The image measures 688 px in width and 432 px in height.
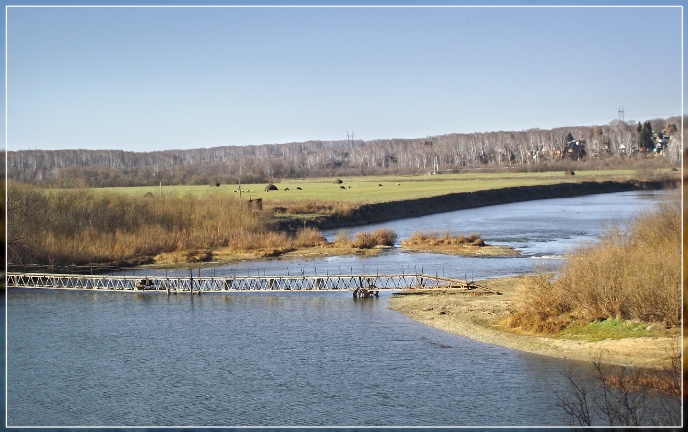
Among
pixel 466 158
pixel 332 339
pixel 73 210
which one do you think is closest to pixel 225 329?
pixel 332 339

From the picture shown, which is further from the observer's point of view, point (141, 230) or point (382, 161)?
point (382, 161)

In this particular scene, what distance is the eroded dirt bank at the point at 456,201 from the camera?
232 ft

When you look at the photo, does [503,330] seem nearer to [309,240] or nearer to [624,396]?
[624,396]

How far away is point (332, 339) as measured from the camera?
2747cm

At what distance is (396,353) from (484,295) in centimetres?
1006

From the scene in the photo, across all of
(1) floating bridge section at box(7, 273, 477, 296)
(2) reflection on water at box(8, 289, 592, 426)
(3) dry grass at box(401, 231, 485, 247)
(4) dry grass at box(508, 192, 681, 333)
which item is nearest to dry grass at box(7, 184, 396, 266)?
(3) dry grass at box(401, 231, 485, 247)

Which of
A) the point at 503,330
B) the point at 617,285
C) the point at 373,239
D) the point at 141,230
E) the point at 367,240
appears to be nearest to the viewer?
the point at 617,285

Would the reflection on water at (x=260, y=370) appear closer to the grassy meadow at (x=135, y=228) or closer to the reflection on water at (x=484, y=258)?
the reflection on water at (x=484, y=258)

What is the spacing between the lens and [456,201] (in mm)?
92000

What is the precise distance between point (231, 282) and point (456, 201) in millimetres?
56174

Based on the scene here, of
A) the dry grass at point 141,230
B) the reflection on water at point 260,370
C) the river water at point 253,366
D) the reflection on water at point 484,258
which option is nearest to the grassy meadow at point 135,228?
the dry grass at point 141,230

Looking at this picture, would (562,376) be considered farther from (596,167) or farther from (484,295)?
(596,167)

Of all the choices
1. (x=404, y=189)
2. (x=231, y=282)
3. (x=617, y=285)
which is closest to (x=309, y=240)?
(x=231, y=282)

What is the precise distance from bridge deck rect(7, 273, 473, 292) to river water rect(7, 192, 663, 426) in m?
1.00
